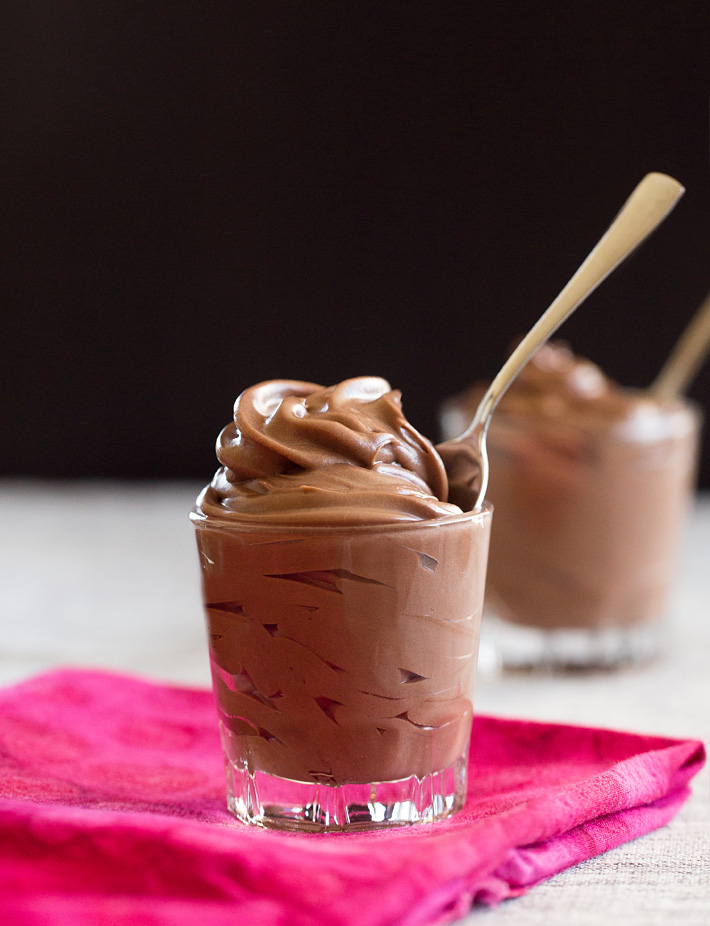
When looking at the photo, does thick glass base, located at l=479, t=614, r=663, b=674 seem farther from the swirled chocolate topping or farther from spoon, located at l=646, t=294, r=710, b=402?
the swirled chocolate topping

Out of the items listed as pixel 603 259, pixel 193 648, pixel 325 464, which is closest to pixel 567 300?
pixel 603 259

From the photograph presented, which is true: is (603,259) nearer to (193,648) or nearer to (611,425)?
(611,425)

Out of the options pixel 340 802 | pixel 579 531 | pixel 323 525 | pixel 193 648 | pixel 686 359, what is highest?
pixel 323 525

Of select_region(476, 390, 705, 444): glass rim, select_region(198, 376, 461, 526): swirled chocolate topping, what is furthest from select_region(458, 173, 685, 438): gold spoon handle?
select_region(476, 390, 705, 444): glass rim

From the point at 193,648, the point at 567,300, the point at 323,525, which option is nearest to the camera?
the point at 323,525

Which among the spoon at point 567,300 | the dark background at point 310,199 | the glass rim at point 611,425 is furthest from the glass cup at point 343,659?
the dark background at point 310,199
